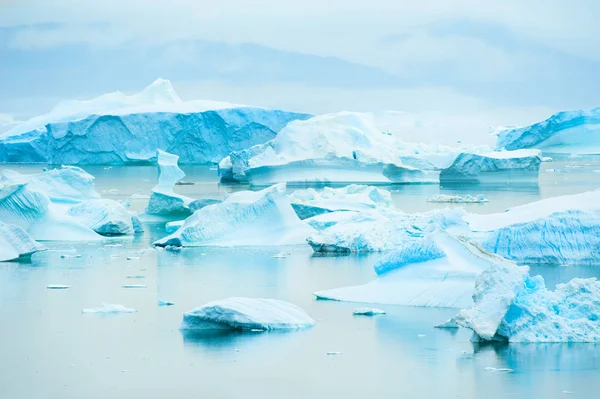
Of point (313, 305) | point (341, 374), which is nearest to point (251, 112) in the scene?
point (313, 305)

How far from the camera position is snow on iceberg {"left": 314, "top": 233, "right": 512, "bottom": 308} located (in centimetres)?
683

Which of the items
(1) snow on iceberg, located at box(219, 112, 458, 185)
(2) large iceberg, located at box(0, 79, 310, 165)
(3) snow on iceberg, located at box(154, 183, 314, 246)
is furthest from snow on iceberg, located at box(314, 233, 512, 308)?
(2) large iceberg, located at box(0, 79, 310, 165)

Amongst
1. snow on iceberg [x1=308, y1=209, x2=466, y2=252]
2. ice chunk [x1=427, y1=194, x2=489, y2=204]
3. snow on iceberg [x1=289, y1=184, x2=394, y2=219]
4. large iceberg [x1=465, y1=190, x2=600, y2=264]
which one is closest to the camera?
large iceberg [x1=465, y1=190, x2=600, y2=264]

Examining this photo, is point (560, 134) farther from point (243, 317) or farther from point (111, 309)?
point (243, 317)

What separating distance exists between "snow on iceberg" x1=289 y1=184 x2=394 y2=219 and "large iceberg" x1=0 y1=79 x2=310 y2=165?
56.4ft

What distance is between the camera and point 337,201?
13523mm

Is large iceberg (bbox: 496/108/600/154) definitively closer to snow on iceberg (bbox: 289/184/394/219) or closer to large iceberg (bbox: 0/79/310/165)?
large iceberg (bbox: 0/79/310/165)

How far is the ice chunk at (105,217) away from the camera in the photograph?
12000mm

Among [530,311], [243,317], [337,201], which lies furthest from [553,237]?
[337,201]

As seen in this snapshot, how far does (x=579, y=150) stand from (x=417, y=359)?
29561mm

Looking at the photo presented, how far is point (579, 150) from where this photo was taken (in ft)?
111

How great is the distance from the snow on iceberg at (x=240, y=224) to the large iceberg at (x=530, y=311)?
17.7 feet

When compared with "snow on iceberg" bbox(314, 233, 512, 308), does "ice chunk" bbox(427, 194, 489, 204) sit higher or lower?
higher

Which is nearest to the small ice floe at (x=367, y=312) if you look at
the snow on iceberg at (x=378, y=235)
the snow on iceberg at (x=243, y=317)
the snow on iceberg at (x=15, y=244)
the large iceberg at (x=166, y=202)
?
the snow on iceberg at (x=243, y=317)
